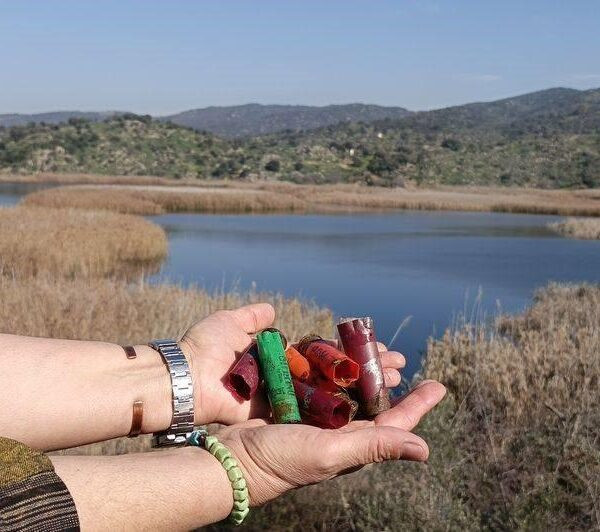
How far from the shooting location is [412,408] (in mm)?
2939

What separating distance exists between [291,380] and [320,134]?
105252 mm

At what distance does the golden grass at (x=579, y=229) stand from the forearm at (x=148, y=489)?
1067 inches

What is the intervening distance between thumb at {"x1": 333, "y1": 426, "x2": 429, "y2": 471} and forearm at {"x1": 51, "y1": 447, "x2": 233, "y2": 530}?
1.17 ft

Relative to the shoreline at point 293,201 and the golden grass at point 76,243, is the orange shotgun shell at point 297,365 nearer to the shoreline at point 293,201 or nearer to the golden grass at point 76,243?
the golden grass at point 76,243

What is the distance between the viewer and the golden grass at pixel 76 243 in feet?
51.5

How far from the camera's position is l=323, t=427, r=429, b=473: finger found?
242 cm

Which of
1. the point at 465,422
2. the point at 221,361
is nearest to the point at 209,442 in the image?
the point at 221,361

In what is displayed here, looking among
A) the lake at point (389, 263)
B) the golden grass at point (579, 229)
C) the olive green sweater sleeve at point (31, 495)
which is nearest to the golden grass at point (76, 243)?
the lake at point (389, 263)

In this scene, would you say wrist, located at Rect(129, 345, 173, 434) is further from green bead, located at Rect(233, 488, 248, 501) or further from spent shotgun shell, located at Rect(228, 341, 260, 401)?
green bead, located at Rect(233, 488, 248, 501)

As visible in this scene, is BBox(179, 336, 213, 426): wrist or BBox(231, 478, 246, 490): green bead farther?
BBox(179, 336, 213, 426): wrist

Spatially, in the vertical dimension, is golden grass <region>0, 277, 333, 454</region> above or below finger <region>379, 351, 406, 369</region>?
below

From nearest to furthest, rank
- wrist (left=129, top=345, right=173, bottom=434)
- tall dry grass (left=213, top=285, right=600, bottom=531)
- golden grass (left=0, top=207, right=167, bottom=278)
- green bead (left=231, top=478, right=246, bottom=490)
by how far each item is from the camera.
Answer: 1. green bead (left=231, top=478, right=246, bottom=490)
2. wrist (left=129, top=345, right=173, bottom=434)
3. tall dry grass (left=213, top=285, right=600, bottom=531)
4. golden grass (left=0, top=207, right=167, bottom=278)

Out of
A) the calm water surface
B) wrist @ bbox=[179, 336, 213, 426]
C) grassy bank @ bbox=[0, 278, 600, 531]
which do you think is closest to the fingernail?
wrist @ bbox=[179, 336, 213, 426]

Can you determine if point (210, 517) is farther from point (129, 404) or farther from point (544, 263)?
point (544, 263)
